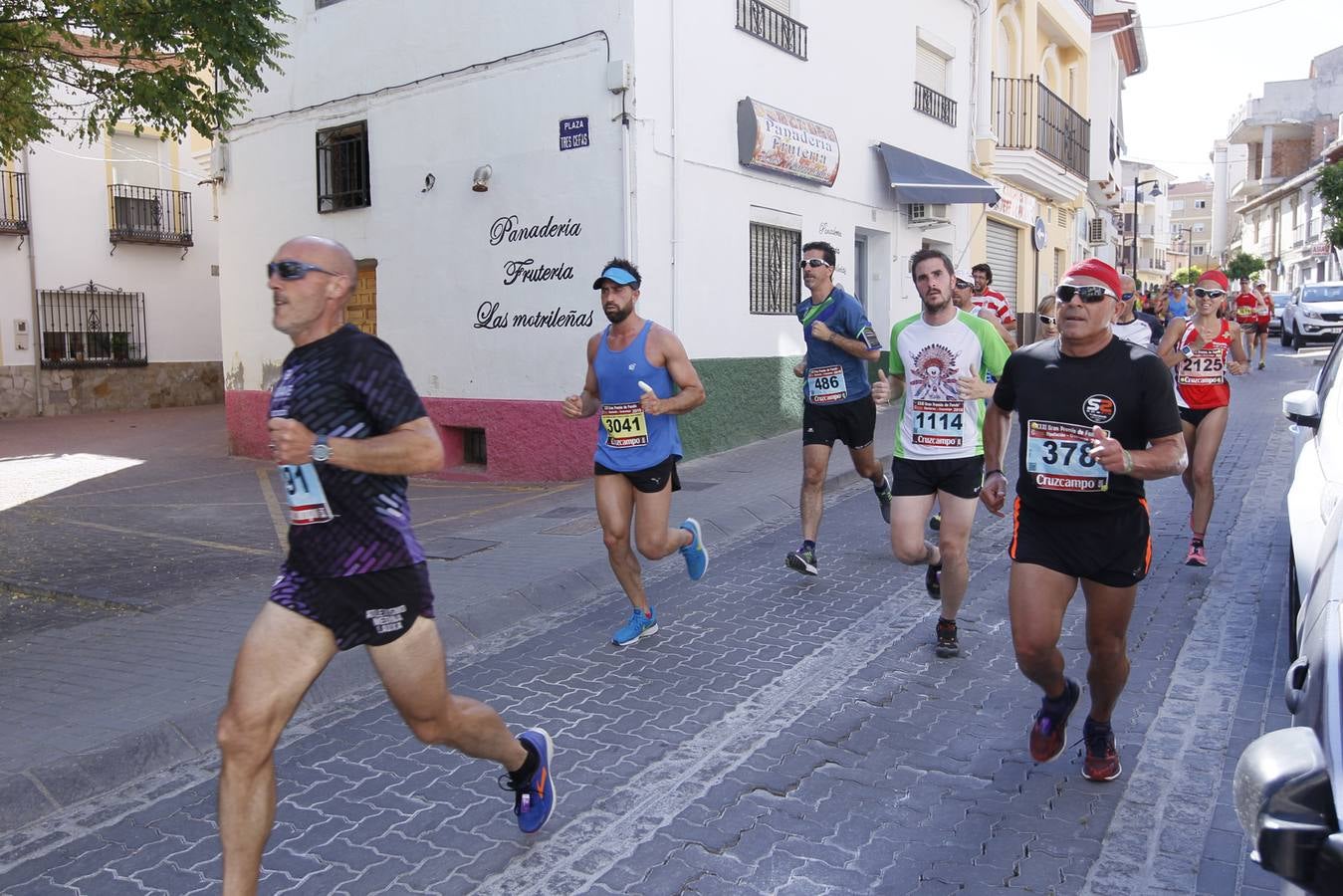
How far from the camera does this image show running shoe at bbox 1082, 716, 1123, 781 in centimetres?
388

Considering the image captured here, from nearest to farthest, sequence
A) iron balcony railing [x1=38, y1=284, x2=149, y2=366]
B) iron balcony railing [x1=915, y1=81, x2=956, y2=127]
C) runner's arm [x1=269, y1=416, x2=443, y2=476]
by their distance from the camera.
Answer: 1. runner's arm [x1=269, y1=416, x2=443, y2=476]
2. iron balcony railing [x1=915, y1=81, x2=956, y2=127]
3. iron balcony railing [x1=38, y1=284, x2=149, y2=366]

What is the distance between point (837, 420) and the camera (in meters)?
7.07

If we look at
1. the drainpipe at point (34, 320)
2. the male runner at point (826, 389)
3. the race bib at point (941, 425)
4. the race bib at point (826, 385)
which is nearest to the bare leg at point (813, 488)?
the male runner at point (826, 389)

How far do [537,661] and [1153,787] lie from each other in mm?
2905

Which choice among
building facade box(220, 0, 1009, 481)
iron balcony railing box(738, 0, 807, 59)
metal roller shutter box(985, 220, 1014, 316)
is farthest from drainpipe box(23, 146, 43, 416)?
metal roller shutter box(985, 220, 1014, 316)

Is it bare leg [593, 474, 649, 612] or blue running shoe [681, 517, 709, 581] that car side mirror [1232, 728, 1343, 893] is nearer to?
bare leg [593, 474, 649, 612]

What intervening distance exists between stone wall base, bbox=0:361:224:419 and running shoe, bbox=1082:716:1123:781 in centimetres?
2220

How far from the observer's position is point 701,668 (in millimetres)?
5285

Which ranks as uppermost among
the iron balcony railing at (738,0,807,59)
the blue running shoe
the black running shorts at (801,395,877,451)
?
the iron balcony railing at (738,0,807,59)

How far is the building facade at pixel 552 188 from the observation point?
11008mm

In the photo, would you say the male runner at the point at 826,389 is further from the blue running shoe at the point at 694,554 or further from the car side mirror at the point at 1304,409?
the car side mirror at the point at 1304,409

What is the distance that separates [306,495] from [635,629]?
297cm

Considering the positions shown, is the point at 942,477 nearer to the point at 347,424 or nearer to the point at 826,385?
the point at 826,385

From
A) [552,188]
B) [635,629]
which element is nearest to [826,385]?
[635,629]
